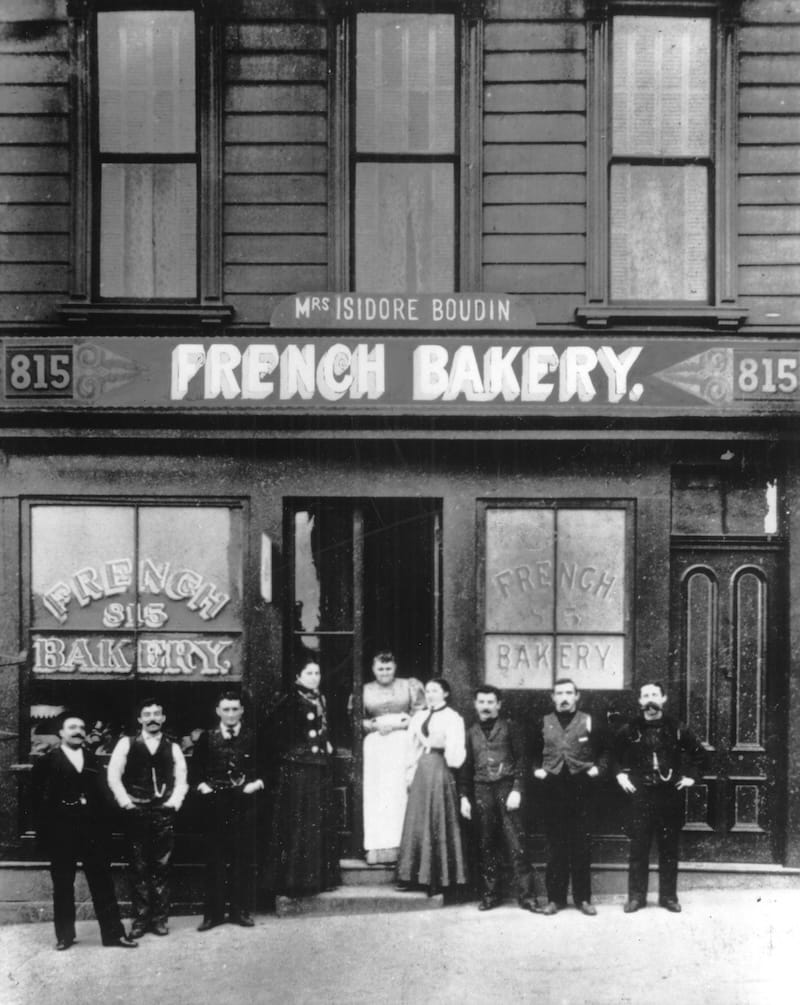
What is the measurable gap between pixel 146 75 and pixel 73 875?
6047 millimetres

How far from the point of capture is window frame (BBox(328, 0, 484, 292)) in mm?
7773

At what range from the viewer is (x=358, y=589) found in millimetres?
7914

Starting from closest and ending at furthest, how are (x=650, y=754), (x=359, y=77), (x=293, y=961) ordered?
(x=293, y=961)
(x=650, y=754)
(x=359, y=77)

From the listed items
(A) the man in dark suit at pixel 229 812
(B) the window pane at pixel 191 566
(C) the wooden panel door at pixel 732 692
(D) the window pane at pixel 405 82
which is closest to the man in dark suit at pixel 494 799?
(C) the wooden panel door at pixel 732 692

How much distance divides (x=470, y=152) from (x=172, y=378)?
292 cm

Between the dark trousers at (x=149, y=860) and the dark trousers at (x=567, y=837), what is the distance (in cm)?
278

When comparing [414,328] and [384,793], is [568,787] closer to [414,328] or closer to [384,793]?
[384,793]

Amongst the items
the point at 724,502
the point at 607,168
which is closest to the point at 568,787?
the point at 724,502

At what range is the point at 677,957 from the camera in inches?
261

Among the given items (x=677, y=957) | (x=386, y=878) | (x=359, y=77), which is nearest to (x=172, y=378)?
(x=359, y=77)

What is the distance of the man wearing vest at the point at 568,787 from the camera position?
7277 millimetres

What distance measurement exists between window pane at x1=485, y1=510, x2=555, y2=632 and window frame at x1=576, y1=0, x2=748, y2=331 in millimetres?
1661

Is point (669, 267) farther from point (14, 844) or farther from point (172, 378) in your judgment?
point (14, 844)

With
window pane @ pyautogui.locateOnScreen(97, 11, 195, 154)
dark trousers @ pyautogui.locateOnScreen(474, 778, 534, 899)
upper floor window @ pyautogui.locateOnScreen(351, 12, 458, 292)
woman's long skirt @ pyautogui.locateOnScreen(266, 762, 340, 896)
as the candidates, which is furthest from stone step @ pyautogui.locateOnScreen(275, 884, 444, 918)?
window pane @ pyautogui.locateOnScreen(97, 11, 195, 154)
